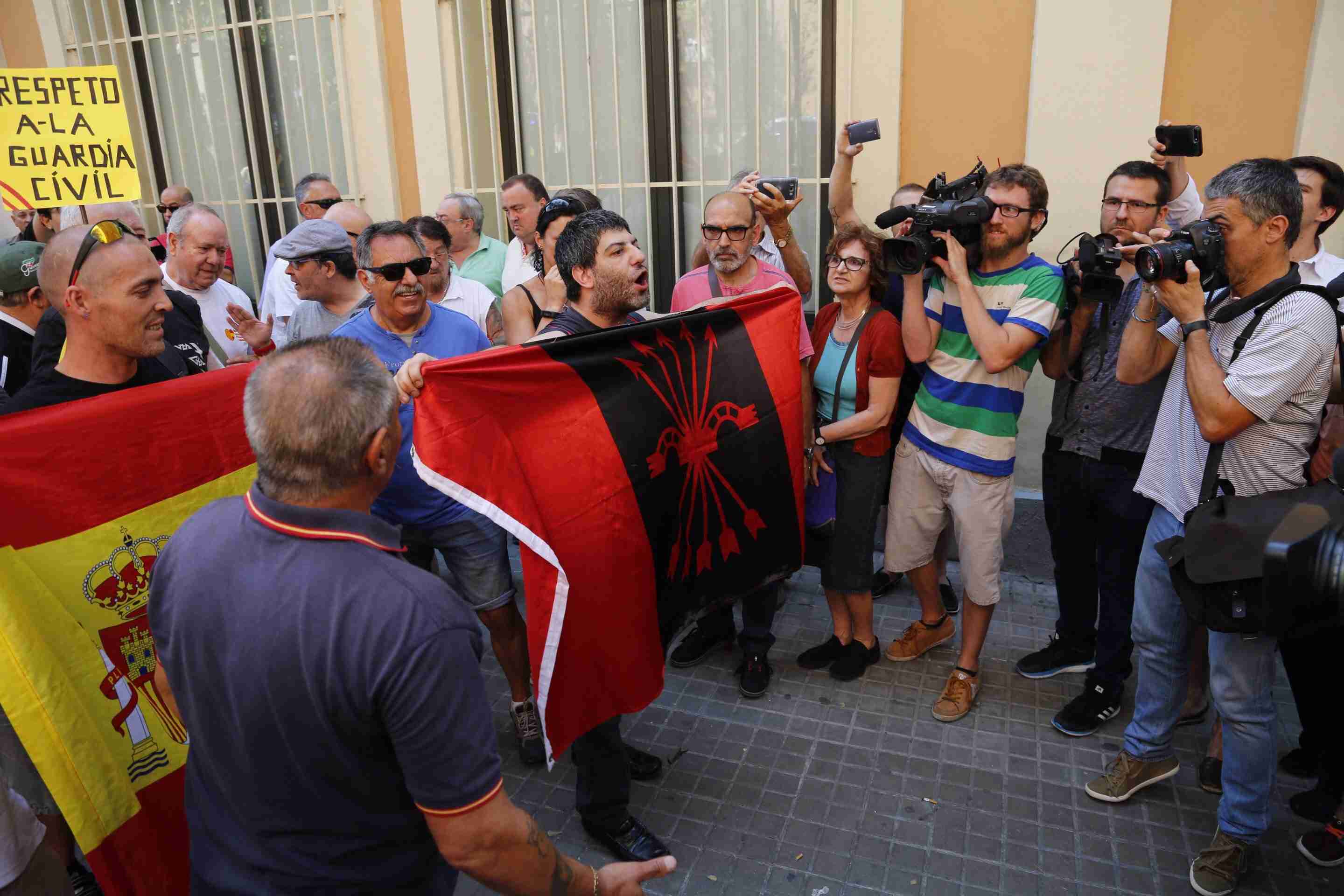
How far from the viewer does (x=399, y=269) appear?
316 centimetres

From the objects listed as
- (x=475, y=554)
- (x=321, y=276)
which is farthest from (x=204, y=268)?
(x=475, y=554)

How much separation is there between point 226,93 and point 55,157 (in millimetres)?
4218

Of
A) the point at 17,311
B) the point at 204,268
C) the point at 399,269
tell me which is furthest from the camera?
the point at 204,268

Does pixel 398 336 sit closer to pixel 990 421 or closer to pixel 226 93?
pixel 990 421

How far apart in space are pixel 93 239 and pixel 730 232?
92.5 inches

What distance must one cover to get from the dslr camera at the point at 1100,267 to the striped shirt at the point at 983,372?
20cm

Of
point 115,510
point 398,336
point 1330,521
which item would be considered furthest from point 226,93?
point 1330,521

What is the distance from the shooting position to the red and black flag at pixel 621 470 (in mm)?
2508

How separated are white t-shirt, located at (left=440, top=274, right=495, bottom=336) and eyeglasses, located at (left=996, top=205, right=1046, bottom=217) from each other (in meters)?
2.49

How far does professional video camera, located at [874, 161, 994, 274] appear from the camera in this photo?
3318 millimetres

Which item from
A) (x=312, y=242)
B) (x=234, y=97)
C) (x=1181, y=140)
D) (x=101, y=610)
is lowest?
(x=101, y=610)

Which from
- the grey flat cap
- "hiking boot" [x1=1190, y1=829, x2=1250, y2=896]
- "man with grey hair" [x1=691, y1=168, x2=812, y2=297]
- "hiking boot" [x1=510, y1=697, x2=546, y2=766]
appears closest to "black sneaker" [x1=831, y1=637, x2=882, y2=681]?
"hiking boot" [x1=510, y1=697, x2=546, y2=766]

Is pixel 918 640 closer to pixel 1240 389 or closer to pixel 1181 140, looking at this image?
pixel 1240 389

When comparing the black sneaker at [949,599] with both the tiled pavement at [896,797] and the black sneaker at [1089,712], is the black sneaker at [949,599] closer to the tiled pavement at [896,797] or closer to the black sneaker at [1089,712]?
the tiled pavement at [896,797]
